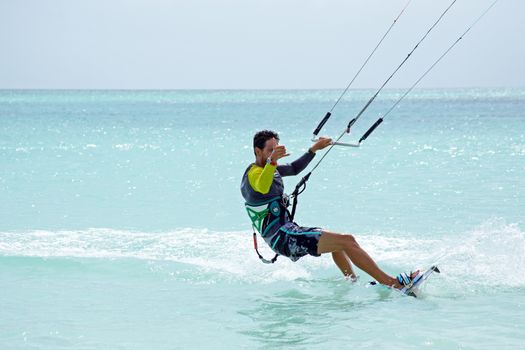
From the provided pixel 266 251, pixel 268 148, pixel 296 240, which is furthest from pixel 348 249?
pixel 266 251

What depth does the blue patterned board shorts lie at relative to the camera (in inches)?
240

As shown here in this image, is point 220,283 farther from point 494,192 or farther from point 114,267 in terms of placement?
point 494,192

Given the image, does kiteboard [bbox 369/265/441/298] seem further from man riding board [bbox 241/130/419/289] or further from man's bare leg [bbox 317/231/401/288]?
man's bare leg [bbox 317/231/401/288]

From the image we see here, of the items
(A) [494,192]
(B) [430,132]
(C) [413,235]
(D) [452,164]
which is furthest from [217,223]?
(B) [430,132]

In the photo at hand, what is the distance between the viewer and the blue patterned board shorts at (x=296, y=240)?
6105 millimetres

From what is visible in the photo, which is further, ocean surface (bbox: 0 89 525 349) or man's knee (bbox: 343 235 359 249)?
man's knee (bbox: 343 235 359 249)

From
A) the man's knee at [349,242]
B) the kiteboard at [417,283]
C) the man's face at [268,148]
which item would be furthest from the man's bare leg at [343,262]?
the man's face at [268,148]

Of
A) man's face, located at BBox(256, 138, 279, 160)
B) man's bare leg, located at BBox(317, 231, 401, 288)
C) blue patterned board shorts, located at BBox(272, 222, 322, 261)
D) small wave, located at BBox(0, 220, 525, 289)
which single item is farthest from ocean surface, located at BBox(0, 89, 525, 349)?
man's face, located at BBox(256, 138, 279, 160)

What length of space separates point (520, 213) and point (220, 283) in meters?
5.61

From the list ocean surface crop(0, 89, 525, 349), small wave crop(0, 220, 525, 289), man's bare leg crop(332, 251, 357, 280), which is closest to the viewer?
ocean surface crop(0, 89, 525, 349)

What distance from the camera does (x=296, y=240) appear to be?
6.12m

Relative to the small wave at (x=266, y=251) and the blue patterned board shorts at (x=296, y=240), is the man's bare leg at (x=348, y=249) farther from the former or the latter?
the small wave at (x=266, y=251)

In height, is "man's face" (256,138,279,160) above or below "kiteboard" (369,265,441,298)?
above

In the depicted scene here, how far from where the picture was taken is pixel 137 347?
17.9 feet
